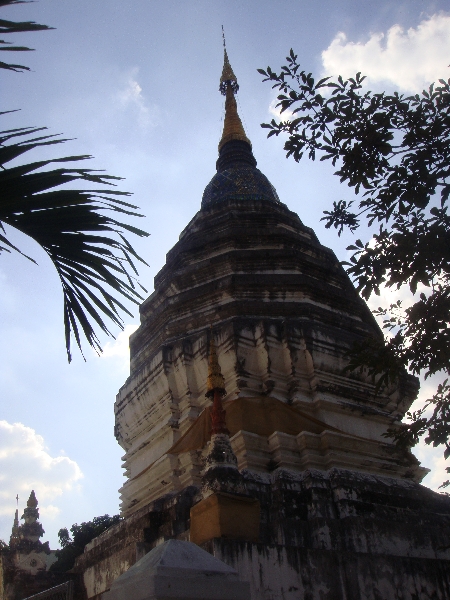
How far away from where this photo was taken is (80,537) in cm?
2706

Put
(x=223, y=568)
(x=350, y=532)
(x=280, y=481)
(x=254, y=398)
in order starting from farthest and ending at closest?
(x=254, y=398) → (x=280, y=481) → (x=350, y=532) → (x=223, y=568)

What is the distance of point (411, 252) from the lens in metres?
4.84

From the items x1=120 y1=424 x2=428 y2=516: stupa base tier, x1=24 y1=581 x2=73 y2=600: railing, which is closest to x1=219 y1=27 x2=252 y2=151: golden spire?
x1=120 y1=424 x2=428 y2=516: stupa base tier

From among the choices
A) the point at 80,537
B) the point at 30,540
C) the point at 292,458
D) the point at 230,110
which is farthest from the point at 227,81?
the point at 80,537

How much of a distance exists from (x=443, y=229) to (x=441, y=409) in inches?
59.0

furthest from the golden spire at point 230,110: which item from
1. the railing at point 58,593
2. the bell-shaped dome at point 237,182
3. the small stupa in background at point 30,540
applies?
the small stupa in background at point 30,540

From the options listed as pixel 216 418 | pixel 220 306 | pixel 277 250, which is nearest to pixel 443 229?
pixel 216 418

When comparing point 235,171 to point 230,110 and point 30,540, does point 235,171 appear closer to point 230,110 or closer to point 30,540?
point 230,110

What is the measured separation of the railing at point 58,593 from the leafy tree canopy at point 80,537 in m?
→ 18.5

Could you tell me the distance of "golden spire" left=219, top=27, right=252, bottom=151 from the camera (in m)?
16.0

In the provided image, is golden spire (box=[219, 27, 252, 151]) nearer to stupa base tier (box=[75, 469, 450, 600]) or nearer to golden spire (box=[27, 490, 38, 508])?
stupa base tier (box=[75, 469, 450, 600])

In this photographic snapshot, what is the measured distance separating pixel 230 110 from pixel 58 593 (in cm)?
1367

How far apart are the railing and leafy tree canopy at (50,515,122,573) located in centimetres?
1854

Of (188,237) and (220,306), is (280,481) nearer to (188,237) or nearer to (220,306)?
(220,306)
